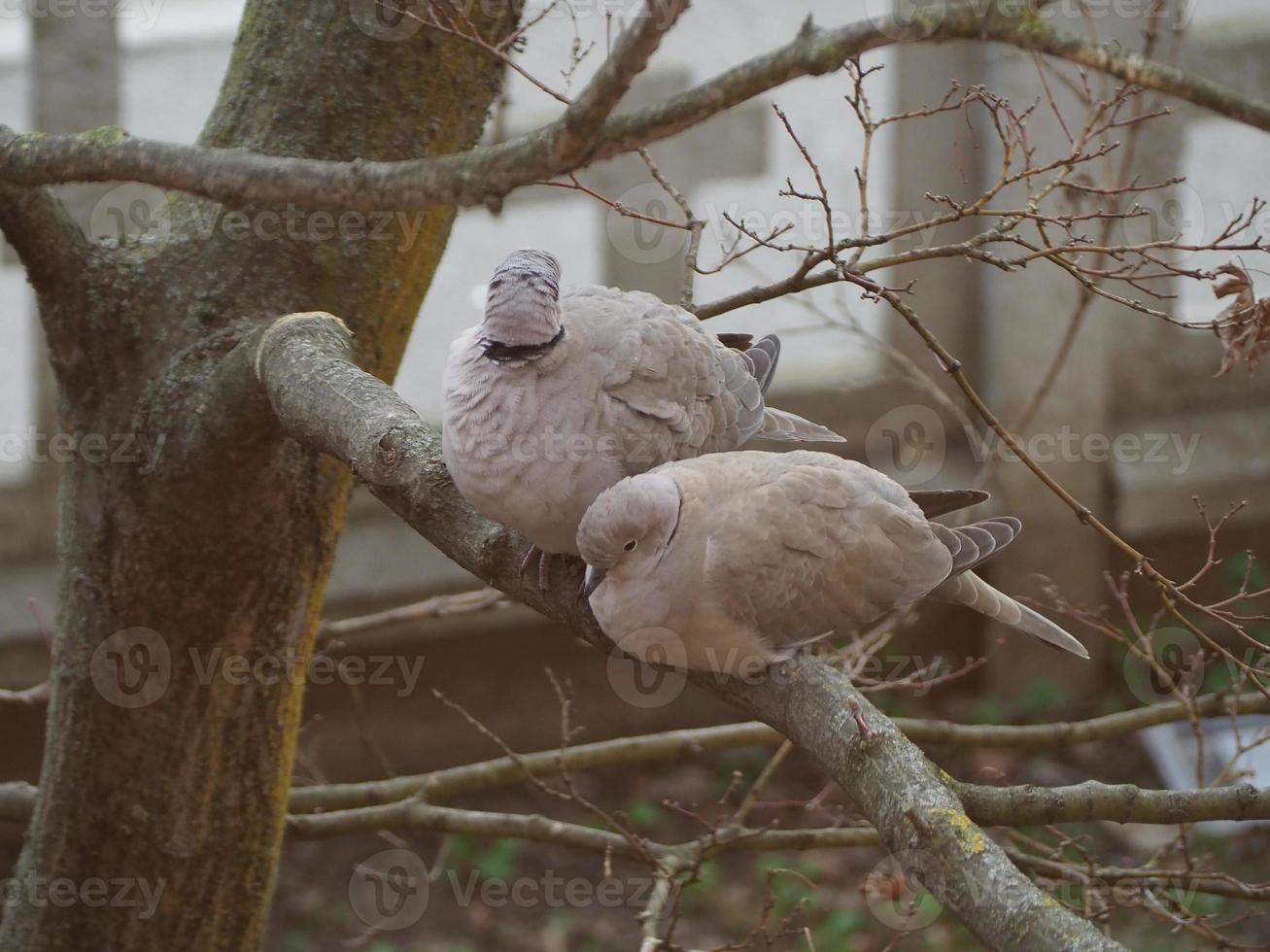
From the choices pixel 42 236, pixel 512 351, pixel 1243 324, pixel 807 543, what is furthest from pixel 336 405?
pixel 1243 324

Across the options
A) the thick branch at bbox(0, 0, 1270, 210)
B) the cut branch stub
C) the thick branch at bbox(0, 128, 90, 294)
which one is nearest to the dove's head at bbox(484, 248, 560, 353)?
the cut branch stub

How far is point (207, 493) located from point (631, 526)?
2.78 ft

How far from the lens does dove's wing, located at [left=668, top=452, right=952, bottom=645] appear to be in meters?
1.95

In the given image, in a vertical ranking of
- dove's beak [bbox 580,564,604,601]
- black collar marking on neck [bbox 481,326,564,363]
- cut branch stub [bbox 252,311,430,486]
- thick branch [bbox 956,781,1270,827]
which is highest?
black collar marking on neck [bbox 481,326,564,363]

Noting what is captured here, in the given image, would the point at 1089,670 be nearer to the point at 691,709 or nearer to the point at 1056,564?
the point at 1056,564

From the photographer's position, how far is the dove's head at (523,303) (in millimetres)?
1951

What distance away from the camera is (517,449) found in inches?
74.0

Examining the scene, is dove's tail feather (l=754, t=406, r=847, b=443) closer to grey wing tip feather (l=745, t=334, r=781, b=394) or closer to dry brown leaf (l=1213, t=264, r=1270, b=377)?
grey wing tip feather (l=745, t=334, r=781, b=394)

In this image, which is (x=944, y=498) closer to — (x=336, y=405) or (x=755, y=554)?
(x=755, y=554)

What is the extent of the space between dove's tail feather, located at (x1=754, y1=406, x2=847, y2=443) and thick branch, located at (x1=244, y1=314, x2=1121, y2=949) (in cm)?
70

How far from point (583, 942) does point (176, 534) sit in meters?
2.64

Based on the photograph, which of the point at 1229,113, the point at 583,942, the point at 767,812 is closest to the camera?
the point at 1229,113

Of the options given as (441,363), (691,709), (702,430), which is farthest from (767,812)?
(702,430)

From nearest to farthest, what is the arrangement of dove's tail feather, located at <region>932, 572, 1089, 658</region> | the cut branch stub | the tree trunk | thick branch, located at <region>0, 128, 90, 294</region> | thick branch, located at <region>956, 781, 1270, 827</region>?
1. thick branch, located at <region>956, 781, 1270, 827</region>
2. the cut branch stub
3. thick branch, located at <region>0, 128, 90, 294</region>
4. the tree trunk
5. dove's tail feather, located at <region>932, 572, 1089, 658</region>
